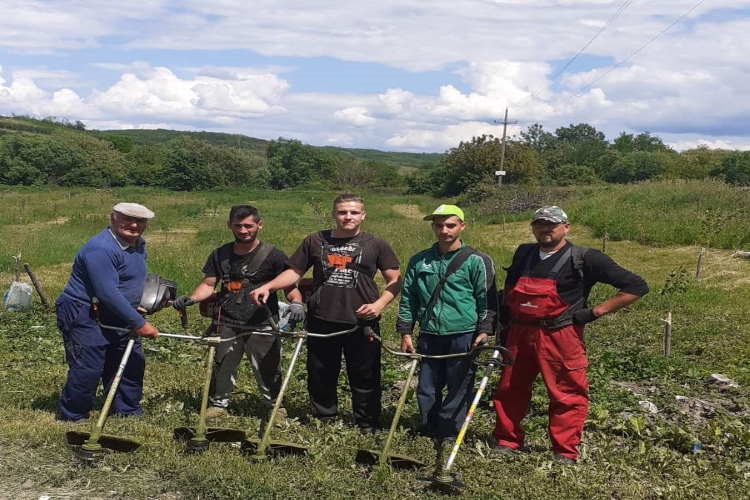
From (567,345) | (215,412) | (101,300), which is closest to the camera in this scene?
(567,345)

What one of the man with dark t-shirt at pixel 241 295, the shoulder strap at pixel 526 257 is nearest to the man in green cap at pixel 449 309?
the shoulder strap at pixel 526 257

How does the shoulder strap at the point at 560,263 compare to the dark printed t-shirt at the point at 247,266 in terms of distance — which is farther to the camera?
Answer: the dark printed t-shirt at the point at 247,266

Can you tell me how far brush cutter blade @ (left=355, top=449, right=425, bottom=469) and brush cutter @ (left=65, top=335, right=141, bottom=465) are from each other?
4.70 ft

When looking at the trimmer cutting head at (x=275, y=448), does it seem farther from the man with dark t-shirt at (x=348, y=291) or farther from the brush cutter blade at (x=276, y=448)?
the man with dark t-shirt at (x=348, y=291)

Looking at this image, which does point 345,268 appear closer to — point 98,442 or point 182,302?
point 182,302

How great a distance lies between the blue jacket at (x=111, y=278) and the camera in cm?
534

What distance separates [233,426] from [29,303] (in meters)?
6.85

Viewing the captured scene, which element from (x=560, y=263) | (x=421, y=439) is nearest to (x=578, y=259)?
(x=560, y=263)

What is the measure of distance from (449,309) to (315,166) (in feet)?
320

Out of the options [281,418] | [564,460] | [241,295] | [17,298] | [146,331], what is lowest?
[17,298]

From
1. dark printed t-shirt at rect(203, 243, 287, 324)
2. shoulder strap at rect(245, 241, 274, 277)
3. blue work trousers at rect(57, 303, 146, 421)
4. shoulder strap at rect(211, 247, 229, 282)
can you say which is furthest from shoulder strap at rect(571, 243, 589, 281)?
blue work trousers at rect(57, 303, 146, 421)

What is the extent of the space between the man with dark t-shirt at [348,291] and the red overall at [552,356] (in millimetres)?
920

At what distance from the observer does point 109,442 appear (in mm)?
4777

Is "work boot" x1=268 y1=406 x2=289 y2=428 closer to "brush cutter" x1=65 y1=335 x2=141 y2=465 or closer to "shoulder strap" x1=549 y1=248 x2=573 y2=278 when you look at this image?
"brush cutter" x1=65 y1=335 x2=141 y2=465
